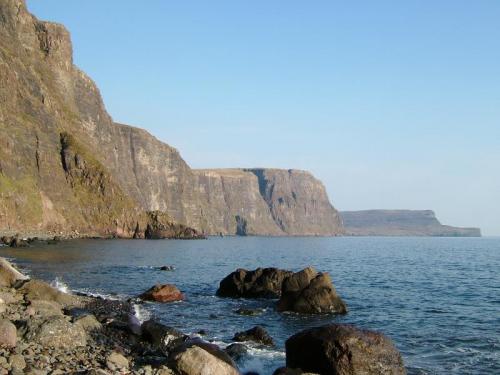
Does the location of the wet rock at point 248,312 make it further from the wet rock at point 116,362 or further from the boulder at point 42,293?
the wet rock at point 116,362

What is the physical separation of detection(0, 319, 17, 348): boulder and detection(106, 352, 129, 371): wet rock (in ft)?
8.92

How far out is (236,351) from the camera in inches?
846

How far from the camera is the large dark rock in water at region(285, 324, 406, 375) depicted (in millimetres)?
17531

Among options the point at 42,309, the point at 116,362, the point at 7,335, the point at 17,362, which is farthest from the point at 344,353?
the point at 42,309

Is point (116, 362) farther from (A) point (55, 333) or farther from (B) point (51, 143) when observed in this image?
(B) point (51, 143)

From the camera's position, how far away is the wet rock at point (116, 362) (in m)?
15.0

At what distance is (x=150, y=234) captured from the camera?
179m

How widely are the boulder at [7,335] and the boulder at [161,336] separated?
6752 mm

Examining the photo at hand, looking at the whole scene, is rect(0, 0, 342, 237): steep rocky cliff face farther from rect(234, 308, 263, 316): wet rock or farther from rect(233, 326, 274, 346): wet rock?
rect(233, 326, 274, 346): wet rock

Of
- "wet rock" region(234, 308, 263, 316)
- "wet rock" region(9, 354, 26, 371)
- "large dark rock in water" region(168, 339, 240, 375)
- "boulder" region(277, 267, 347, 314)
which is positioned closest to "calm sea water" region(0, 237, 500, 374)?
"wet rock" region(234, 308, 263, 316)

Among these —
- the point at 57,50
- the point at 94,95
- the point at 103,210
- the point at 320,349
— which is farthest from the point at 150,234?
the point at 320,349

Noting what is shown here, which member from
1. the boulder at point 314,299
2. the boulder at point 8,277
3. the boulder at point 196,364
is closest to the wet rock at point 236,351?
the boulder at point 196,364

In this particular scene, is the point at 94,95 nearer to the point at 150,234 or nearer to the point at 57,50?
the point at 57,50

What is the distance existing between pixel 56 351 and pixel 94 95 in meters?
184
